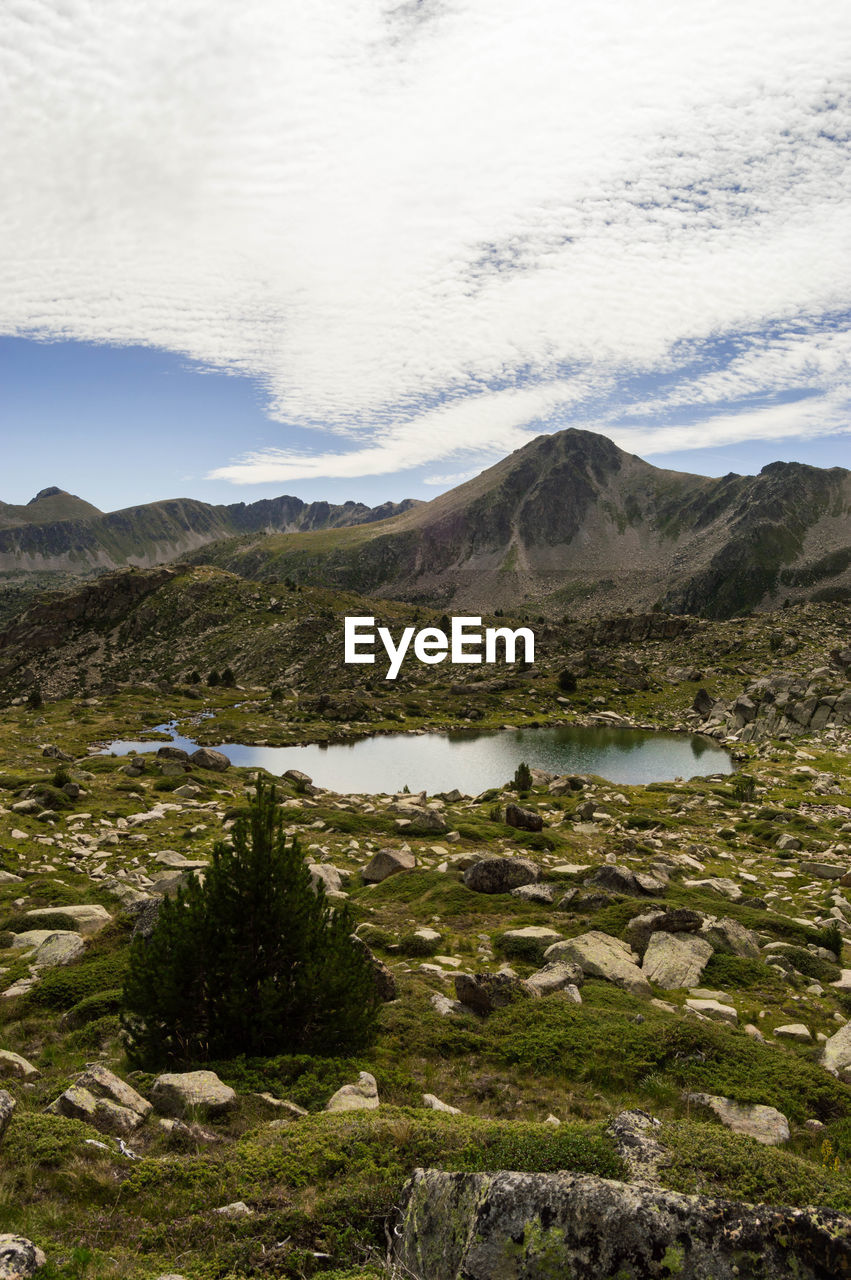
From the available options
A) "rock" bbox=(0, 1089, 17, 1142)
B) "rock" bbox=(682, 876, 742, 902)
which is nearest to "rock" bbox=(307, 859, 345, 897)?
"rock" bbox=(682, 876, 742, 902)

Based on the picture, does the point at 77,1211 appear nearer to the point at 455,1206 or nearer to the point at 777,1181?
the point at 455,1206

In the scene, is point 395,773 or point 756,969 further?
point 395,773

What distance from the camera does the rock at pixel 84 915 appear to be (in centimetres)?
1709

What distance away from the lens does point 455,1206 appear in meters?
5.79

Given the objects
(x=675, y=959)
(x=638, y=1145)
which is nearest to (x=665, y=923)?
(x=675, y=959)

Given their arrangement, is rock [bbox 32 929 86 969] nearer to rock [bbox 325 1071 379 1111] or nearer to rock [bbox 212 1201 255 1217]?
rock [bbox 325 1071 379 1111]

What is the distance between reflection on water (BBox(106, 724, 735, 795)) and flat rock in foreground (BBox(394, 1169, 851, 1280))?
45026mm

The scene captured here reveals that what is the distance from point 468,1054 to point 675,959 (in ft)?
24.4

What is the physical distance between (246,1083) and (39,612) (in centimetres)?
14696

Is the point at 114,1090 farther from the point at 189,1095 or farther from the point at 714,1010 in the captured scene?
the point at 714,1010

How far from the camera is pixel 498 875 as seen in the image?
74.6 feet

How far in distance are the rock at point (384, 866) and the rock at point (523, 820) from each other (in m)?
8.24

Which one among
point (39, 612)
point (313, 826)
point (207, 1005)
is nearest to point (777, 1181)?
point (207, 1005)

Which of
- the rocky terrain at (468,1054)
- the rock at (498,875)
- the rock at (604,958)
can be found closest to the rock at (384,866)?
the rocky terrain at (468,1054)
